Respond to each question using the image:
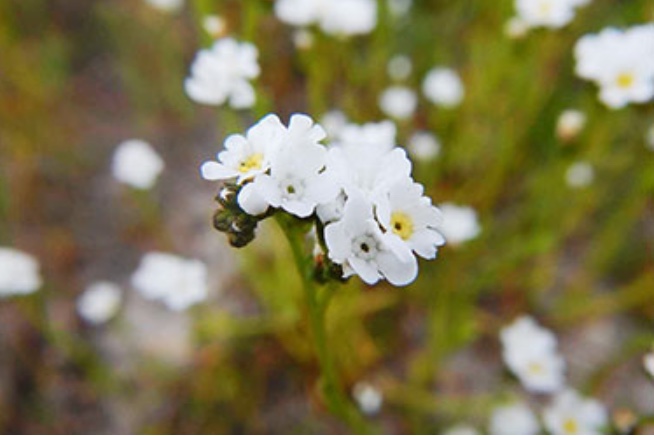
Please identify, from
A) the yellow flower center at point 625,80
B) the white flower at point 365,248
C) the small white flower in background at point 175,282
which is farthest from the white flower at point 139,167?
the yellow flower center at point 625,80

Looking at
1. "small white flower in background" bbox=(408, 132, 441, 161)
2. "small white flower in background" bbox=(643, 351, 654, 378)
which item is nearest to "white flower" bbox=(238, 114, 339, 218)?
"small white flower in background" bbox=(643, 351, 654, 378)

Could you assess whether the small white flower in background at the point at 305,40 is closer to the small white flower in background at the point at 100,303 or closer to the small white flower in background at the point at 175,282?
the small white flower in background at the point at 175,282

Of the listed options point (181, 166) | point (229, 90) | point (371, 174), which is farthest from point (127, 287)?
point (371, 174)

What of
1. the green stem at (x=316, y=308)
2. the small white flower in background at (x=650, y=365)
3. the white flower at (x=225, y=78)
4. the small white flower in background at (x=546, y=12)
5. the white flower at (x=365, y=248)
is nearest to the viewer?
the white flower at (x=365, y=248)

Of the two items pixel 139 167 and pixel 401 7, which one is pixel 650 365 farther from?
pixel 401 7

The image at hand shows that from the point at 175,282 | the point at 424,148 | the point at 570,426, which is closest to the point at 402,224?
the point at 570,426

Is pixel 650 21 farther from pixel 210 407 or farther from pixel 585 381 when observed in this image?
pixel 210 407

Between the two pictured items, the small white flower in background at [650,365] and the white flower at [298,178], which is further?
the small white flower in background at [650,365]
